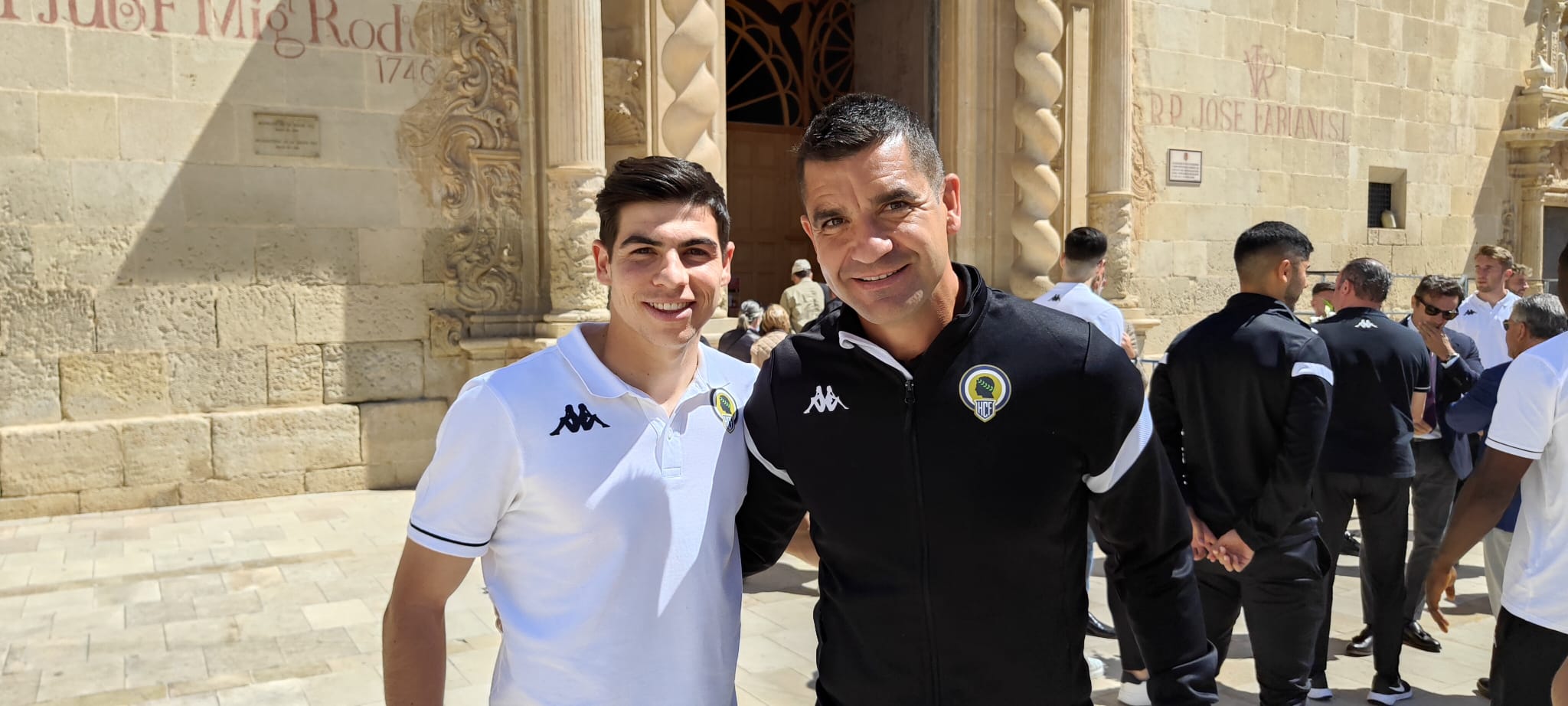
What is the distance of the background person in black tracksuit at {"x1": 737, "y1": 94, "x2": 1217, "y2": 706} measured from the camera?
1.76m

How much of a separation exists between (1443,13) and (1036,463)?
1588 cm

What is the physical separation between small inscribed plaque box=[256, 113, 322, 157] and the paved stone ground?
8.39 ft

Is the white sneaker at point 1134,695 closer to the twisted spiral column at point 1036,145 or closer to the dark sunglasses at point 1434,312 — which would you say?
the dark sunglasses at point 1434,312

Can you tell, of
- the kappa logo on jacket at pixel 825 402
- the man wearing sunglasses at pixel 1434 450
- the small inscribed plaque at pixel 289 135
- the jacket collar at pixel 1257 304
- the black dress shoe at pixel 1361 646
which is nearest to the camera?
the kappa logo on jacket at pixel 825 402

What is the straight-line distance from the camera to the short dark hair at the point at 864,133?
1.78 meters

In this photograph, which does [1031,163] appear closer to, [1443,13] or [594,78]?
[594,78]

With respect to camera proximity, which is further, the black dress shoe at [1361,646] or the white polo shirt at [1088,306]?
the white polo shirt at [1088,306]

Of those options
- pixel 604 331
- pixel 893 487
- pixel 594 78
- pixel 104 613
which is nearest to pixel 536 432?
pixel 604 331

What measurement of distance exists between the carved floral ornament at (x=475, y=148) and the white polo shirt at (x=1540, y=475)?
6.85 meters

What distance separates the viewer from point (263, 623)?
5082mm

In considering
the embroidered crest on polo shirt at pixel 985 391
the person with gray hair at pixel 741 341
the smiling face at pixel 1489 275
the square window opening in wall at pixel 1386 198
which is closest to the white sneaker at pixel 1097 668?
the person with gray hair at pixel 741 341

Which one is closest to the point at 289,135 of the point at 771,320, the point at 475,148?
the point at 475,148

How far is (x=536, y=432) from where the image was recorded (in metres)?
1.85

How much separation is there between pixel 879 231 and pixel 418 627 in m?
0.99
